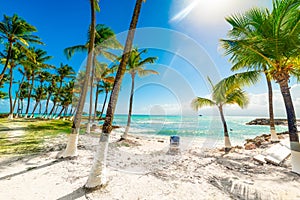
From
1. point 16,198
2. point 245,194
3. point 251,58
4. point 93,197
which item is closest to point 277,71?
point 251,58

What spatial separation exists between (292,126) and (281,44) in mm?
2984

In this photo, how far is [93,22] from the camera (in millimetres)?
6984

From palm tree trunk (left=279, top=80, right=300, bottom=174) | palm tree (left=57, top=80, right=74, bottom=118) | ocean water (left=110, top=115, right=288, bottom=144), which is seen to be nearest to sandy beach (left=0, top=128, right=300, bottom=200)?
palm tree trunk (left=279, top=80, right=300, bottom=174)

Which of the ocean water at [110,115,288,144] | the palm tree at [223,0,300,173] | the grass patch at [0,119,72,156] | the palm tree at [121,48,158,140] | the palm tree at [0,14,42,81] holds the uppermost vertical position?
the palm tree at [0,14,42,81]

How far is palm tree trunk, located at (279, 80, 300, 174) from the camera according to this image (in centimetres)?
518

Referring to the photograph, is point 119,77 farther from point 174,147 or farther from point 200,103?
point 200,103

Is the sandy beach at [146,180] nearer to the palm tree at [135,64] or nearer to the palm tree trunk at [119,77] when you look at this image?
the palm tree trunk at [119,77]

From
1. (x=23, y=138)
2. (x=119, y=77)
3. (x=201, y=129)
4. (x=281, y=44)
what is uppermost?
(x=281, y=44)

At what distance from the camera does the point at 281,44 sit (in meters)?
5.16

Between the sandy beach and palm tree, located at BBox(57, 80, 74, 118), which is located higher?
palm tree, located at BBox(57, 80, 74, 118)

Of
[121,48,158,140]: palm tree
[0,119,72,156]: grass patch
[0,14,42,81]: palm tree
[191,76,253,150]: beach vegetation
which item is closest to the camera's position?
[0,119,72,156]: grass patch

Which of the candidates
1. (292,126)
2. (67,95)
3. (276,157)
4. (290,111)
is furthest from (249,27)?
(67,95)

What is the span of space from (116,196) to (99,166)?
0.83 metres

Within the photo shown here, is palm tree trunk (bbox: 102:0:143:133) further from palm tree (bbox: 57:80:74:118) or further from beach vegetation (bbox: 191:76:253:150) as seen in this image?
palm tree (bbox: 57:80:74:118)
